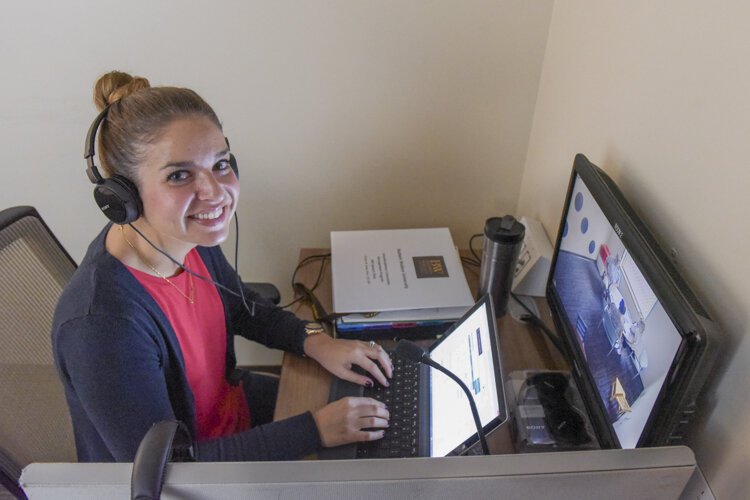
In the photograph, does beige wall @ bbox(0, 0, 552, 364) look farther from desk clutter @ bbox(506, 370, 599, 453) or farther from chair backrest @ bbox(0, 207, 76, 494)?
desk clutter @ bbox(506, 370, 599, 453)

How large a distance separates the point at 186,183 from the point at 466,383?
1.90ft

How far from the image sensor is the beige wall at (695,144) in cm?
61

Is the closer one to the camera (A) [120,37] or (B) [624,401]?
(B) [624,401]

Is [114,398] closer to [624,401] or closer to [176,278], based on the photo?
[176,278]

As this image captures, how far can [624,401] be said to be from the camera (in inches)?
27.9

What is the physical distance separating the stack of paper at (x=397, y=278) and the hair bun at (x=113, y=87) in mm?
583

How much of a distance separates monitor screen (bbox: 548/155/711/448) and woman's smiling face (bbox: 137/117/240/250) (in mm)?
627

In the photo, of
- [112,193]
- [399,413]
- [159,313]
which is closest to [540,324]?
[399,413]

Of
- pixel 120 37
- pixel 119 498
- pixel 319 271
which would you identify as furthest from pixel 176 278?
pixel 120 37

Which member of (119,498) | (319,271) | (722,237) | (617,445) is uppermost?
(319,271)

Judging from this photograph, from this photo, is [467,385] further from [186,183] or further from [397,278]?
[186,183]

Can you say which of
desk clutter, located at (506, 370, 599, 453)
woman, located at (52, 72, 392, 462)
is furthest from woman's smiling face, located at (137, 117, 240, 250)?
desk clutter, located at (506, 370, 599, 453)

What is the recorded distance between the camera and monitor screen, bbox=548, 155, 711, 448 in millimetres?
582

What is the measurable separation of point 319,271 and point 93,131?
0.68 meters
